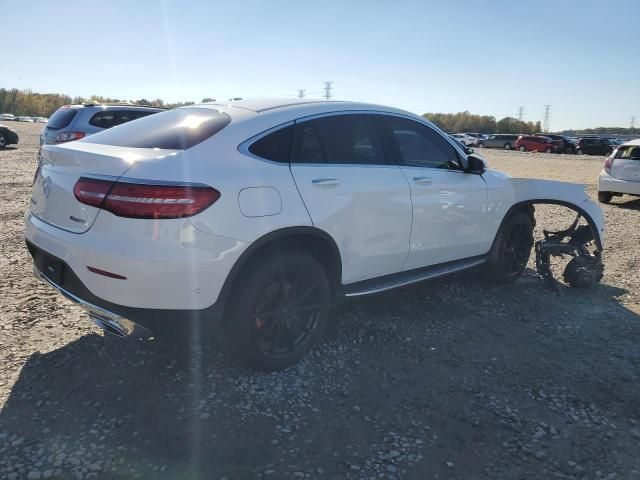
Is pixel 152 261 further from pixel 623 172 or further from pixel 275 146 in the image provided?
pixel 623 172

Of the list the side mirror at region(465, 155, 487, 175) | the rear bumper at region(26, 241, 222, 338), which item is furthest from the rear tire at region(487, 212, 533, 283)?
the rear bumper at region(26, 241, 222, 338)

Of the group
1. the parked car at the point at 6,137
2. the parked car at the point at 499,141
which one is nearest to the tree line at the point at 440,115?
the parked car at the point at 499,141

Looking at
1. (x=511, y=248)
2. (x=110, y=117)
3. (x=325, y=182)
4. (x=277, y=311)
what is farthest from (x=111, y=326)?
(x=110, y=117)

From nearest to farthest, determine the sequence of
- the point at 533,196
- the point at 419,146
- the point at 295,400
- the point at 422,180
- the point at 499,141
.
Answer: the point at 295,400
the point at 422,180
the point at 419,146
the point at 533,196
the point at 499,141

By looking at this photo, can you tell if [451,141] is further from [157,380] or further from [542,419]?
[157,380]

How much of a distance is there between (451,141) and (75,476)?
12.5ft

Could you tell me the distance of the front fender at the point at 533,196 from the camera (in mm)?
4997

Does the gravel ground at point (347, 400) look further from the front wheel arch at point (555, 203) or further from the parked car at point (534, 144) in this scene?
the parked car at point (534, 144)

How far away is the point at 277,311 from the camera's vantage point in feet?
11.1

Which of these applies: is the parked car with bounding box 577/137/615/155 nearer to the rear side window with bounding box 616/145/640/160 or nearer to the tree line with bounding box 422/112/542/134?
the rear side window with bounding box 616/145/640/160

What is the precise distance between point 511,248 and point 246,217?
3.37 m

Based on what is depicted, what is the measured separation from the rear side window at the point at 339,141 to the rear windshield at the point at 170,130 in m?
0.53

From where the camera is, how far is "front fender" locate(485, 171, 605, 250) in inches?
197

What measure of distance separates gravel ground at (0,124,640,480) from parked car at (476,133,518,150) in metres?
48.6
